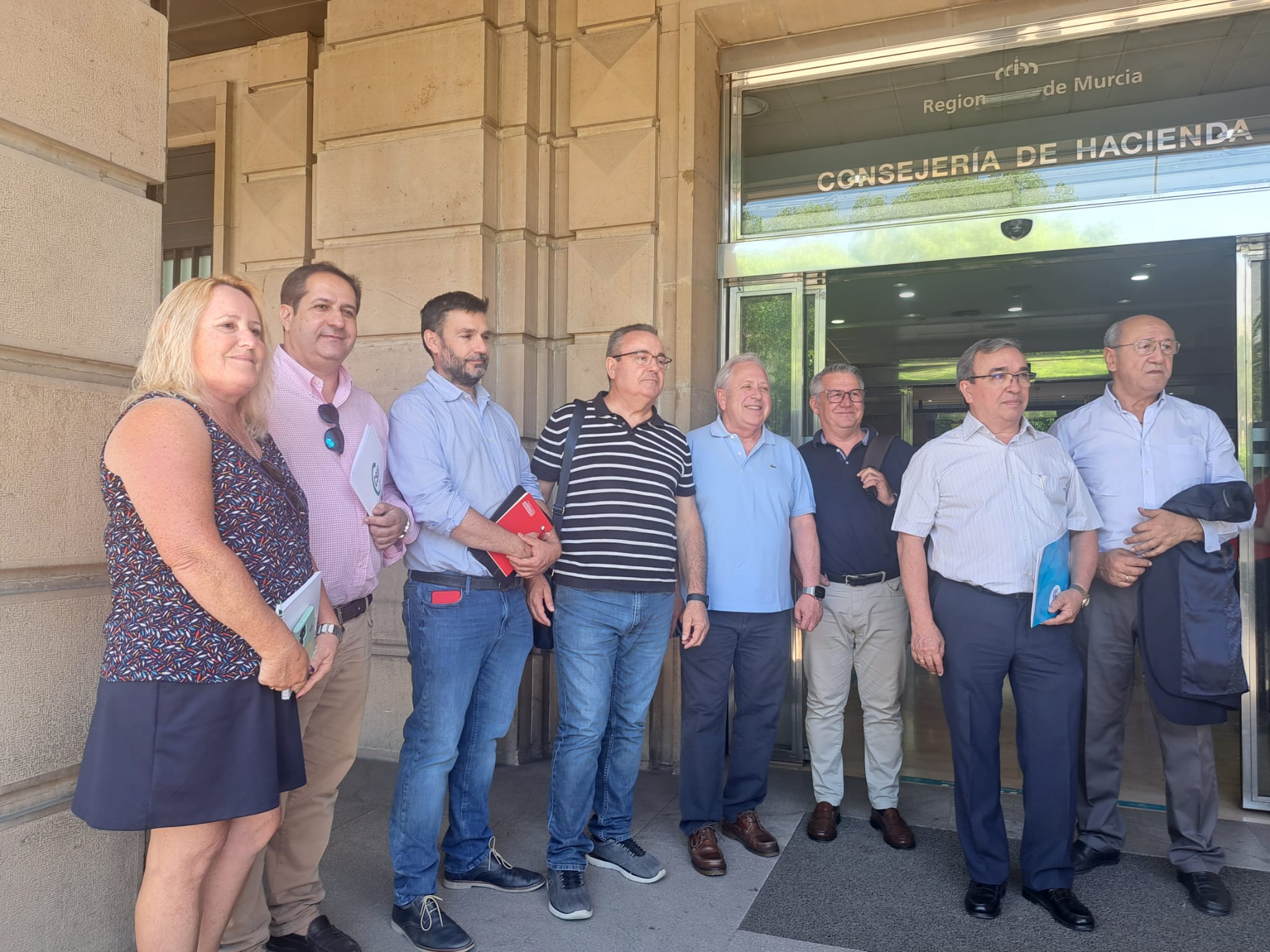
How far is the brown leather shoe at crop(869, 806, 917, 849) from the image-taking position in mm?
3701

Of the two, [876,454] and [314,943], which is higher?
[876,454]

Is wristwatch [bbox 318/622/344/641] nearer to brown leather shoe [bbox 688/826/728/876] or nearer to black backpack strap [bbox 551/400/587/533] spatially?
black backpack strap [bbox 551/400/587/533]

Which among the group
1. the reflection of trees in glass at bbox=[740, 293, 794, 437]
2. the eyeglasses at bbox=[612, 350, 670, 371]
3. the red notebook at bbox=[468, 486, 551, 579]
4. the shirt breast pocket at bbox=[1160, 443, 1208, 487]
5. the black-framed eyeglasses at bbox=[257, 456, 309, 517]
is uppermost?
the reflection of trees in glass at bbox=[740, 293, 794, 437]

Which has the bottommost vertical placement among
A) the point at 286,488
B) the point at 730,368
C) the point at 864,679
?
the point at 864,679

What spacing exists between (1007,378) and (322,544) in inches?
95.3

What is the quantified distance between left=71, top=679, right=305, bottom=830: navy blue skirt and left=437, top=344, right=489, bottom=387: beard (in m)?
1.41

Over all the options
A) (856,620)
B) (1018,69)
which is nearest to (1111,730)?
(856,620)

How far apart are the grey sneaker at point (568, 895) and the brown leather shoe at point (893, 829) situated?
134cm

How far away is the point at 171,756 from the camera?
195cm

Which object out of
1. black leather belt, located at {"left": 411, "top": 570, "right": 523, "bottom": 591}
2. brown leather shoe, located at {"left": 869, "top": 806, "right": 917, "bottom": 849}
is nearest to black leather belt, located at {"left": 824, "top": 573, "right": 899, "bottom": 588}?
brown leather shoe, located at {"left": 869, "top": 806, "right": 917, "bottom": 849}

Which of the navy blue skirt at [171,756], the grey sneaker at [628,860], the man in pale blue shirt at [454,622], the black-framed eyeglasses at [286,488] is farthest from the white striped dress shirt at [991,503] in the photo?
the navy blue skirt at [171,756]

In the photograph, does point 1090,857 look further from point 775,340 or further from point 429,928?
point 775,340

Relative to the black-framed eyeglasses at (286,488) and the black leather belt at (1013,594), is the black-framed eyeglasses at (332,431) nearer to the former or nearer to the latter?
the black-framed eyeglasses at (286,488)

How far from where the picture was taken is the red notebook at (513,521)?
10.0 feet
